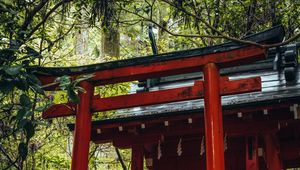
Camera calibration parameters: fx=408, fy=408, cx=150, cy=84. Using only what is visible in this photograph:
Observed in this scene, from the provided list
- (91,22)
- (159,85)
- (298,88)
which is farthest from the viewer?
(159,85)

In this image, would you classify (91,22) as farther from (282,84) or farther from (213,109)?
(282,84)

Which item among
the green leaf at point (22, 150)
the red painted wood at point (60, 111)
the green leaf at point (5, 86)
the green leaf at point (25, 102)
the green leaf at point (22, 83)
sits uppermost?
the red painted wood at point (60, 111)

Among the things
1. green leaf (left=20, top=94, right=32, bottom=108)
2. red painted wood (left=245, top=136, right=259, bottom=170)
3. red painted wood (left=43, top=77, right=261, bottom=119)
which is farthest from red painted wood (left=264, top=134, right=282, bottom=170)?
green leaf (left=20, top=94, right=32, bottom=108)

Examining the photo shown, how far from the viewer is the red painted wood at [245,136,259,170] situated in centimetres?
621

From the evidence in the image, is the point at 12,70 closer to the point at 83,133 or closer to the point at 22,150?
the point at 22,150

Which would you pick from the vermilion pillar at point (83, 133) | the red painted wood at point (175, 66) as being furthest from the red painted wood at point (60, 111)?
the red painted wood at point (175, 66)

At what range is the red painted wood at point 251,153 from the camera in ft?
20.4

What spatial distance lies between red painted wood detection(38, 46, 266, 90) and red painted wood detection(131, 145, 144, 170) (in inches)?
92.1

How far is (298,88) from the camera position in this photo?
600cm

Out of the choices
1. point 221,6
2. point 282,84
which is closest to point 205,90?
point 282,84

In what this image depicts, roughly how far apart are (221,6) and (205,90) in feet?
15.4

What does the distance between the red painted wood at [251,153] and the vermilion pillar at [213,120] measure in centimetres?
204

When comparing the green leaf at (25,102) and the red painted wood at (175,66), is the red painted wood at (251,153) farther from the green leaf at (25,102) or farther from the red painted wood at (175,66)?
the green leaf at (25,102)

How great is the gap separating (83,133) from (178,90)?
124 cm
